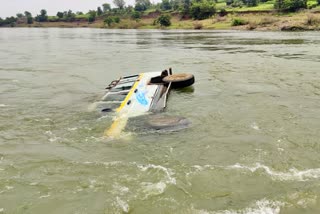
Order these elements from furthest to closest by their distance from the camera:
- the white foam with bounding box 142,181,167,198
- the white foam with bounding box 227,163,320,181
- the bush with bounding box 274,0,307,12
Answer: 1. the bush with bounding box 274,0,307,12
2. the white foam with bounding box 227,163,320,181
3. the white foam with bounding box 142,181,167,198

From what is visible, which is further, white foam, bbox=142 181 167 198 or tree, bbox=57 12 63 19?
tree, bbox=57 12 63 19

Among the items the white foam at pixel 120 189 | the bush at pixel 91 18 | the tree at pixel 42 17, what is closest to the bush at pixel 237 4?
the bush at pixel 91 18

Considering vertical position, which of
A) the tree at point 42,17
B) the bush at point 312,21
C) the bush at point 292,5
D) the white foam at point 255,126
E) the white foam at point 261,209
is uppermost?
the tree at point 42,17

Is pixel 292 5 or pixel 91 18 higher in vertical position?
pixel 91 18

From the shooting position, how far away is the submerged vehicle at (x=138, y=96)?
1448 centimetres

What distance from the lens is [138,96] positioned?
16922 mm

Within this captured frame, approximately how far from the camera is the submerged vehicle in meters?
14.5

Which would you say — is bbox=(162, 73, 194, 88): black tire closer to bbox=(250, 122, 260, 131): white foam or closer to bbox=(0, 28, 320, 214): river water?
bbox=(0, 28, 320, 214): river water

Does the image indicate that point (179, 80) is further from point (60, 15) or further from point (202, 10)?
point (60, 15)

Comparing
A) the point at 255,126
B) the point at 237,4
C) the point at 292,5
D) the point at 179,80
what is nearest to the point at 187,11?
the point at 237,4

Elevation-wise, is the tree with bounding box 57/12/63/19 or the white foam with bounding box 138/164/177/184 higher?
the tree with bounding box 57/12/63/19

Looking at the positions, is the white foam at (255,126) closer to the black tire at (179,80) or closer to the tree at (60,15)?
the black tire at (179,80)

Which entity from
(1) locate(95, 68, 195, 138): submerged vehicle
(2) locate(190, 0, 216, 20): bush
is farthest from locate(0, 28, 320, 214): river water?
(2) locate(190, 0, 216, 20): bush

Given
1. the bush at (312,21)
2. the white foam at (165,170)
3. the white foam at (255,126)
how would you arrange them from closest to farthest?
the white foam at (165,170) < the white foam at (255,126) < the bush at (312,21)
